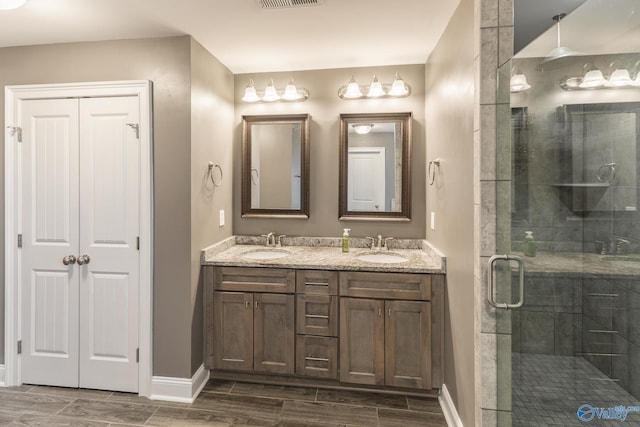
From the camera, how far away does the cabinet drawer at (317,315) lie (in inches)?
95.3

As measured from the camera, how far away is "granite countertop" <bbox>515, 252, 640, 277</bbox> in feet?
4.09

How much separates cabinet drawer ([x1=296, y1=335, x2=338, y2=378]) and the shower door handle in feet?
3.85

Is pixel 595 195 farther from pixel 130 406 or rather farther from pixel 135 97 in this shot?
pixel 130 406

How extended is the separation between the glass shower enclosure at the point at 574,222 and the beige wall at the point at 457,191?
0.62 ft

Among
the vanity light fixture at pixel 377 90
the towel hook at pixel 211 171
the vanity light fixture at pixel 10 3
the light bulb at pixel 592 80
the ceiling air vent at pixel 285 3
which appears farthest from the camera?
the vanity light fixture at pixel 377 90

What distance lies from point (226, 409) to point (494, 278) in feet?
6.13

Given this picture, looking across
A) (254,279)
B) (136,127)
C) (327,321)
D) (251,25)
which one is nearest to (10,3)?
(136,127)

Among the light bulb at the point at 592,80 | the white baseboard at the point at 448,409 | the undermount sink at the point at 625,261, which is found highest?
the light bulb at the point at 592,80

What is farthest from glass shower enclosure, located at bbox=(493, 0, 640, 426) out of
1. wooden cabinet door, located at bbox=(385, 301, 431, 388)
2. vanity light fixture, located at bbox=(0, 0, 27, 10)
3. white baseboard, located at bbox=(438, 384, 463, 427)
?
vanity light fixture, located at bbox=(0, 0, 27, 10)

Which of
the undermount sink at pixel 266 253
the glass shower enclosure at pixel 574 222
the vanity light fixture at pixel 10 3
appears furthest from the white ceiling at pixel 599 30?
the vanity light fixture at pixel 10 3

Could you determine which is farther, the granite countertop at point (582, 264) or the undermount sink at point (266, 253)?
the undermount sink at point (266, 253)

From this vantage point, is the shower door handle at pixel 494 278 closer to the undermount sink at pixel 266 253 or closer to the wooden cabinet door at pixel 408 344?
the wooden cabinet door at pixel 408 344

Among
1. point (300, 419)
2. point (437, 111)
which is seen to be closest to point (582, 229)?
point (437, 111)

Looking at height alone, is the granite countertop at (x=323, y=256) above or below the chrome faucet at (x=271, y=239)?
below
